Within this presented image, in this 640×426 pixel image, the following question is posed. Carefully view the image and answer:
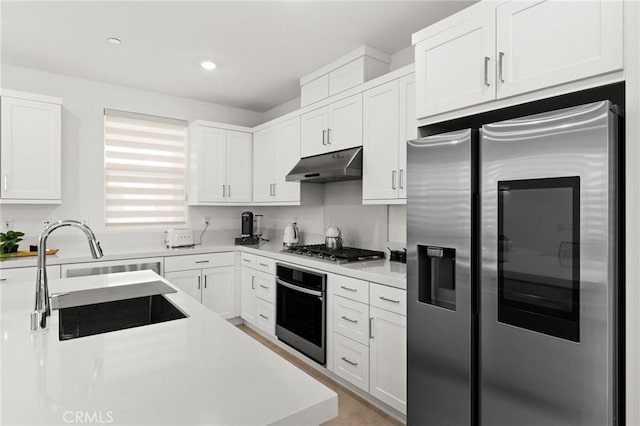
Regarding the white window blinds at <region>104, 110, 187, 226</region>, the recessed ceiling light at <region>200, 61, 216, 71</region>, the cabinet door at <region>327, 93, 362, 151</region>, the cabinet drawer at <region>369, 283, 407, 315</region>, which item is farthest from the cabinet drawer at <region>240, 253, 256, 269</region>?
the recessed ceiling light at <region>200, 61, 216, 71</region>

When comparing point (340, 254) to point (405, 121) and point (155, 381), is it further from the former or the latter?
point (155, 381)

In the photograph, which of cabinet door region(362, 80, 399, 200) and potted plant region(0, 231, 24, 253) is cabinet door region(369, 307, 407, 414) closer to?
cabinet door region(362, 80, 399, 200)

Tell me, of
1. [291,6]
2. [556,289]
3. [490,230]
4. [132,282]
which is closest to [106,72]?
[291,6]

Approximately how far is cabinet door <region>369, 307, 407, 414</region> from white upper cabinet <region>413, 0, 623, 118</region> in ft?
4.19

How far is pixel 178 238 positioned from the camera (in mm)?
3977

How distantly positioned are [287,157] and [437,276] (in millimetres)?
2360

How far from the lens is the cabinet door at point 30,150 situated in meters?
3.13

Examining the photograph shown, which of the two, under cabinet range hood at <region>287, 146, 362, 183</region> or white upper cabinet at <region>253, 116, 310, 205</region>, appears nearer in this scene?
under cabinet range hood at <region>287, 146, 362, 183</region>

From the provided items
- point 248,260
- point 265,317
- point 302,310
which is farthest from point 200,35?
point 265,317

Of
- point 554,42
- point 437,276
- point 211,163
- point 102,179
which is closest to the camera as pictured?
point 554,42

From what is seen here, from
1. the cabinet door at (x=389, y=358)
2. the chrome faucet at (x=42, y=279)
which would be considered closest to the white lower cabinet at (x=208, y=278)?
the cabinet door at (x=389, y=358)

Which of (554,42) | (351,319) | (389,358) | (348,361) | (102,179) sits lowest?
(348,361)

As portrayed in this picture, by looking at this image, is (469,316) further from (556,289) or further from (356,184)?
(356,184)

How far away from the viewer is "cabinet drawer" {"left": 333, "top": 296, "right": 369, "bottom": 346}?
2453mm
